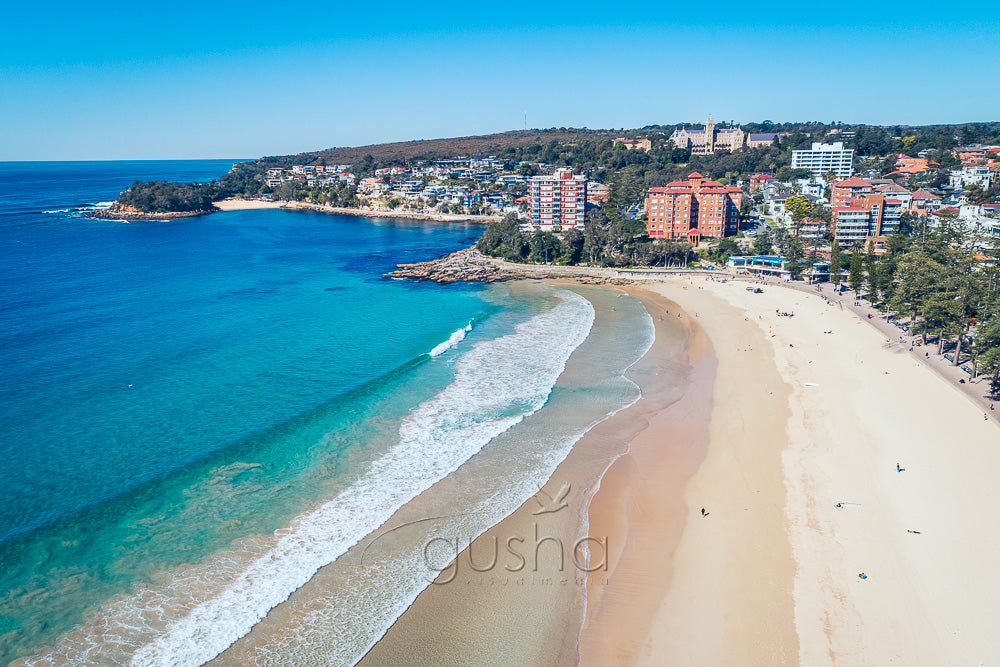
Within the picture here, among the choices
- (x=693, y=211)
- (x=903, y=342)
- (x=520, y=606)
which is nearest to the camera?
(x=520, y=606)

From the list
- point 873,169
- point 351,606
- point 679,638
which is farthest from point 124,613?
point 873,169

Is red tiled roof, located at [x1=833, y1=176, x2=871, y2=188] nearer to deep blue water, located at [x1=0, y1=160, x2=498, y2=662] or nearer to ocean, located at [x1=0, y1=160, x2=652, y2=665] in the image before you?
ocean, located at [x1=0, y1=160, x2=652, y2=665]

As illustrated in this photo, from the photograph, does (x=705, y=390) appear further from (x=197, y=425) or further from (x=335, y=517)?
(x=197, y=425)

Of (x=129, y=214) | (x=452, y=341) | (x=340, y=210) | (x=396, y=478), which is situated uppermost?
(x=129, y=214)

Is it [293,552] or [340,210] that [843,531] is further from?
[340,210]

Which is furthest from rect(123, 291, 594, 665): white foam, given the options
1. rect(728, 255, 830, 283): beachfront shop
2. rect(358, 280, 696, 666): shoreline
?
rect(728, 255, 830, 283): beachfront shop

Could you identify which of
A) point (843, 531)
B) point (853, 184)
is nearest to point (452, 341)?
point (843, 531)
